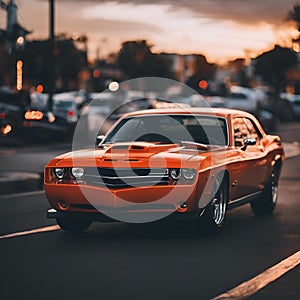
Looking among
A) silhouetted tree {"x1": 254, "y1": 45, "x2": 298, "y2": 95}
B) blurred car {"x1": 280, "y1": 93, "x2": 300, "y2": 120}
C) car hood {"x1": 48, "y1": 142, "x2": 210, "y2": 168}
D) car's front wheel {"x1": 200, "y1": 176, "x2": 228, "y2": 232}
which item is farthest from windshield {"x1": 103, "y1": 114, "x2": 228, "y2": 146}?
silhouetted tree {"x1": 254, "y1": 45, "x2": 298, "y2": 95}

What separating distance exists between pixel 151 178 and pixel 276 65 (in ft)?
275

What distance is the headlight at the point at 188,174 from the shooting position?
10.3 metres

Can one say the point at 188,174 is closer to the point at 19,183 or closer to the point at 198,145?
the point at 198,145

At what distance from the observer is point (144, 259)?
362 inches

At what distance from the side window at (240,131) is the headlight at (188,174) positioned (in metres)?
1.74

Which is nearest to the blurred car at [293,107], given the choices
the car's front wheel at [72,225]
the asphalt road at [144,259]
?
the asphalt road at [144,259]

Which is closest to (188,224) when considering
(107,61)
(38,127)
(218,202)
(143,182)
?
(218,202)

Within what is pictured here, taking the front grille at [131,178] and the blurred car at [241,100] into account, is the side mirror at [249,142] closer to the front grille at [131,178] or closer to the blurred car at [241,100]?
the front grille at [131,178]

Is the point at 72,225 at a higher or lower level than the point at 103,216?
lower

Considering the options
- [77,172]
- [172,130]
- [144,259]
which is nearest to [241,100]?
[172,130]

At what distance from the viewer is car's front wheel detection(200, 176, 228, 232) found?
1062cm

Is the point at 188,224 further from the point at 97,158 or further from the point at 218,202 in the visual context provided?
the point at 97,158

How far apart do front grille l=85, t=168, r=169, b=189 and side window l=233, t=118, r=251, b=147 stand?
1920 millimetres

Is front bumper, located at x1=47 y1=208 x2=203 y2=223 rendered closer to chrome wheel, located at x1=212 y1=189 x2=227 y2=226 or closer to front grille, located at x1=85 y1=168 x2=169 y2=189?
front grille, located at x1=85 y1=168 x2=169 y2=189
